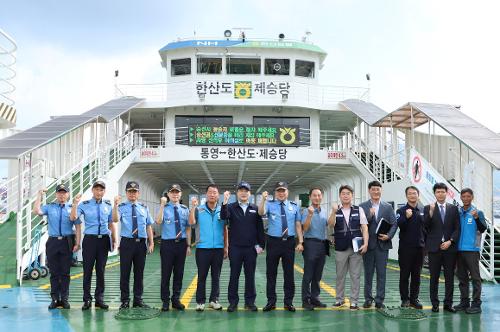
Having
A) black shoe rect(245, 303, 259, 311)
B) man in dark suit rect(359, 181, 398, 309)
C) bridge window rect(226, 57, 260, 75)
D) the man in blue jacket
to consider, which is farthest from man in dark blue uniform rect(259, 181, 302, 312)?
bridge window rect(226, 57, 260, 75)

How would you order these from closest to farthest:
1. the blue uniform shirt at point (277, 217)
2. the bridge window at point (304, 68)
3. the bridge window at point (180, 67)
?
the blue uniform shirt at point (277, 217) → the bridge window at point (180, 67) → the bridge window at point (304, 68)

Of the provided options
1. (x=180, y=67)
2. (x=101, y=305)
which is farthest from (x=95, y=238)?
(x=180, y=67)

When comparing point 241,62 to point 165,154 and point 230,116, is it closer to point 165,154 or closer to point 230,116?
point 230,116

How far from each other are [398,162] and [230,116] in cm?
641

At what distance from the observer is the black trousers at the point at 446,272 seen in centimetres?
568

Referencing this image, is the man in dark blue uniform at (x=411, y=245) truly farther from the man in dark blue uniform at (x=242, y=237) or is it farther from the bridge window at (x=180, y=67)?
the bridge window at (x=180, y=67)

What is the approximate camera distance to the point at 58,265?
573 centimetres

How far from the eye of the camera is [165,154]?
15062 millimetres

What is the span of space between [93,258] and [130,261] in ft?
1.41

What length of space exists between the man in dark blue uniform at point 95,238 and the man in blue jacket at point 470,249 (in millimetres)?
4110

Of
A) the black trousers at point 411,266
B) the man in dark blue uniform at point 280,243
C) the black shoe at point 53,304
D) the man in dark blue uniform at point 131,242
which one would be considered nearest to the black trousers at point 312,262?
the man in dark blue uniform at point 280,243

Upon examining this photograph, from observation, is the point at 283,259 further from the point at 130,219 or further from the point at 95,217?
the point at 95,217

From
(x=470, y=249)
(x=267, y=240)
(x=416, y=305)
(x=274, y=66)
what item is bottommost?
(x=416, y=305)

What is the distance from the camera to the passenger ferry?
5.43 m
